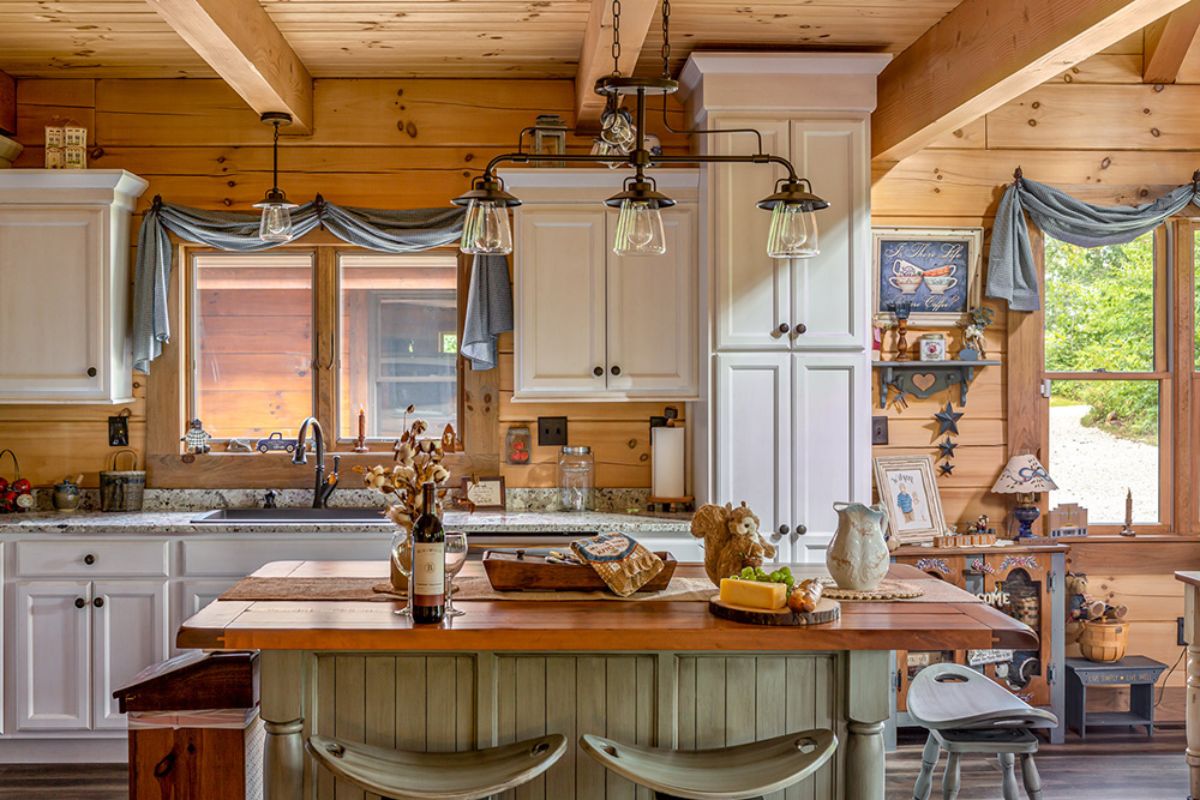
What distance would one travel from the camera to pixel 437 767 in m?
2.34

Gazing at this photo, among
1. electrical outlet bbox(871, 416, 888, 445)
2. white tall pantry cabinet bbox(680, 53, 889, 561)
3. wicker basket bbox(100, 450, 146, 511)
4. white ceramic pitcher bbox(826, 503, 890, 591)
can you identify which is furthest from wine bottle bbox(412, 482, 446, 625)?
electrical outlet bbox(871, 416, 888, 445)

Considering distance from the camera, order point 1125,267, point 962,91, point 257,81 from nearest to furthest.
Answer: point 962,91, point 257,81, point 1125,267

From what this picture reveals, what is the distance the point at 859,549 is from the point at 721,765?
675 millimetres

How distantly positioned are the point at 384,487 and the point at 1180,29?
12.8 feet

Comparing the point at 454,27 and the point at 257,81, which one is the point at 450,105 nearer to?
the point at 454,27

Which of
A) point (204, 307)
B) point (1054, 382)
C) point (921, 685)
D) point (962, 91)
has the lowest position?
point (921, 685)

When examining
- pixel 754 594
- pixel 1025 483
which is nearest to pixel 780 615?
pixel 754 594

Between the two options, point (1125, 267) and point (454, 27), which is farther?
point (1125, 267)

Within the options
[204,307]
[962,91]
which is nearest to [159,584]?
[204,307]

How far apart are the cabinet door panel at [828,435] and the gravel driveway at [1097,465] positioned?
1.13 meters

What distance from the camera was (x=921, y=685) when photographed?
3.03m

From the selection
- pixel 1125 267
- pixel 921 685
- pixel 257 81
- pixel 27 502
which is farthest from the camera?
pixel 1125 267

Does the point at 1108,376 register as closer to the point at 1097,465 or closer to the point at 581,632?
the point at 1097,465

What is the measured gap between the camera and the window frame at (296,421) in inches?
179
